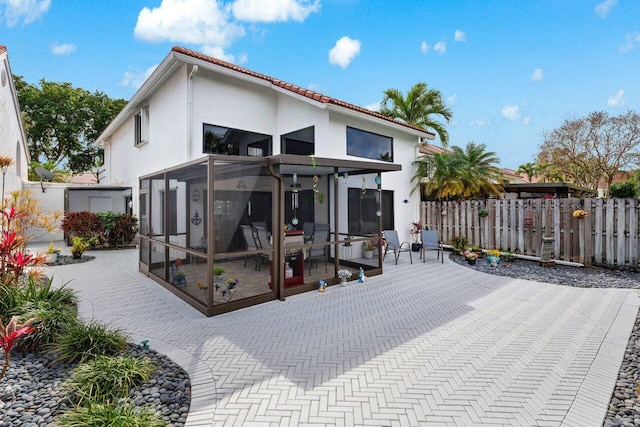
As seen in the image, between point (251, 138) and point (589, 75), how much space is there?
18.2 m

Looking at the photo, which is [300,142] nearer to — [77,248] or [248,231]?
[248,231]

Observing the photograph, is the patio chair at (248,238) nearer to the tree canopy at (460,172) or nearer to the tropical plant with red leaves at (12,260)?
the tropical plant with red leaves at (12,260)

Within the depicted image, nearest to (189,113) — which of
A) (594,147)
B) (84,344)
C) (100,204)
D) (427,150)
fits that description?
(84,344)

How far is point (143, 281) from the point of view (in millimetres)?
8203

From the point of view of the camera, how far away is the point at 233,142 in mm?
10688

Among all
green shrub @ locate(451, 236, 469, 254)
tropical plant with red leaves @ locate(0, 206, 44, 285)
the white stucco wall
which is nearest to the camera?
tropical plant with red leaves @ locate(0, 206, 44, 285)

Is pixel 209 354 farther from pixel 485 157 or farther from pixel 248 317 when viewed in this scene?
pixel 485 157

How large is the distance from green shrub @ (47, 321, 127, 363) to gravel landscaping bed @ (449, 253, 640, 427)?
5247mm

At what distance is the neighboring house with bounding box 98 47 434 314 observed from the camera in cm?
638

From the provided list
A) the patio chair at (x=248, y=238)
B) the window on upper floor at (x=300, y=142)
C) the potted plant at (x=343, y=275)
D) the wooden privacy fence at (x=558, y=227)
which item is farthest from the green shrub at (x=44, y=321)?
the wooden privacy fence at (x=558, y=227)

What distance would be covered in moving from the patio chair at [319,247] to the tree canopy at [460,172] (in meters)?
6.58

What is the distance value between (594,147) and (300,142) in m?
24.4

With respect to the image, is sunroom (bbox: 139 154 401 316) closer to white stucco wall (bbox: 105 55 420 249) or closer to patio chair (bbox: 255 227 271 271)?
patio chair (bbox: 255 227 271 271)

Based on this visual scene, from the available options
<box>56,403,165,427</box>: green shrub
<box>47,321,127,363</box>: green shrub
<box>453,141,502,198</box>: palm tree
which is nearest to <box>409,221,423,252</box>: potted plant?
<box>453,141,502,198</box>: palm tree
